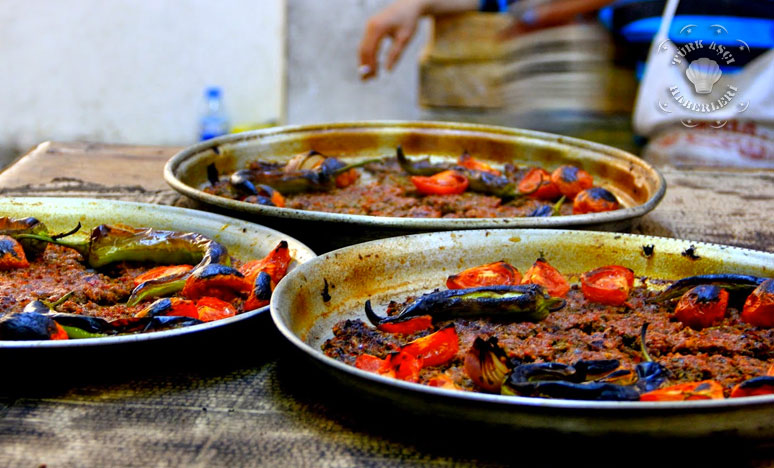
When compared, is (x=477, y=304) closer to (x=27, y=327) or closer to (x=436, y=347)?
(x=436, y=347)

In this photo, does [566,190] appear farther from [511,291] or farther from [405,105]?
[405,105]

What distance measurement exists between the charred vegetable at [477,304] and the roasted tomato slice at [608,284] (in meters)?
0.20

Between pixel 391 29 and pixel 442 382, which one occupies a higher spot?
pixel 391 29

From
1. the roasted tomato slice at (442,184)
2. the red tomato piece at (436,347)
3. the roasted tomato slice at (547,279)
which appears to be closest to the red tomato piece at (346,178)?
the roasted tomato slice at (442,184)

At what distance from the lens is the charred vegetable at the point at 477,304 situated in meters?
1.78

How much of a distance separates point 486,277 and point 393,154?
1565 millimetres

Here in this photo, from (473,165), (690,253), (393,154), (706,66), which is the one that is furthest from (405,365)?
(706,66)

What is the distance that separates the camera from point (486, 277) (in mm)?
1955

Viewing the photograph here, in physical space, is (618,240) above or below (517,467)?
above

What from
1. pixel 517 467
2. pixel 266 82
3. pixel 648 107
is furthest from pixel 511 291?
pixel 266 82

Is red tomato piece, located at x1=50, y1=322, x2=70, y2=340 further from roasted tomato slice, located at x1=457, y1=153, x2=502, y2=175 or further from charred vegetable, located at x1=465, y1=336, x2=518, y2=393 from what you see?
roasted tomato slice, located at x1=457, y1=153, x2=502, y2=175

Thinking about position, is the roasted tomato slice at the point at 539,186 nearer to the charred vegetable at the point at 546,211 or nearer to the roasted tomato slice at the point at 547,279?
the charred vegetable at the point at 546,211

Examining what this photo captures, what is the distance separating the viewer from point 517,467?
1334mm

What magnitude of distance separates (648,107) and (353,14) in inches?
109
